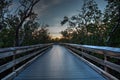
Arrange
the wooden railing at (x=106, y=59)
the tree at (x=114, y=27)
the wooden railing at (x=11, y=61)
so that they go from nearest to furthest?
the wooden railing at (x=106, y=59) < the wooden railing at (x=11, y=61) < the tree at (x=114, y=27)

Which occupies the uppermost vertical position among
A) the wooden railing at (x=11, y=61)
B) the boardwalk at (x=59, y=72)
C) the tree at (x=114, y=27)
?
the tree at (x=114, y=27)

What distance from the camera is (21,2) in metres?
21.4

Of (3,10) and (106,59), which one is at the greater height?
(3,10)

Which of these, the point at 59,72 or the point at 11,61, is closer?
the point at 11,61

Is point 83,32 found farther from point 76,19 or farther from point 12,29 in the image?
point 12,29

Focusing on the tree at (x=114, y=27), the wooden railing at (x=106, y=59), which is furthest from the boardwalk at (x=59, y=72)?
the tree at (x=114, y=27)

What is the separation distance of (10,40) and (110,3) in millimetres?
9412

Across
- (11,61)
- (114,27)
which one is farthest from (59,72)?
(114,27)

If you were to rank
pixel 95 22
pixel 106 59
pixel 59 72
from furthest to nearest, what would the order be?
pixel 95 22 → pixel 59 72 → pixel 106 59

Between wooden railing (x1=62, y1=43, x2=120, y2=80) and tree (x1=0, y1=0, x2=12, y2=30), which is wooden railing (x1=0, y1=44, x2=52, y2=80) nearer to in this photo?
wooden railing (x1=62, y1=43, x2=120, y2=80)

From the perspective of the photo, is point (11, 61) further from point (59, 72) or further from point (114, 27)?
point (114, 27)

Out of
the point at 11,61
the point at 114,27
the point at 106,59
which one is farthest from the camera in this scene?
the point at 114,27

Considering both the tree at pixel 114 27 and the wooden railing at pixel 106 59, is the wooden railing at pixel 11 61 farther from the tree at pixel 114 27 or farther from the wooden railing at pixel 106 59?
the tree at pixel 114 27

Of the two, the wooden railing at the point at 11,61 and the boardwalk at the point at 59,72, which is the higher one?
the wooden railing at the point at 11,61
